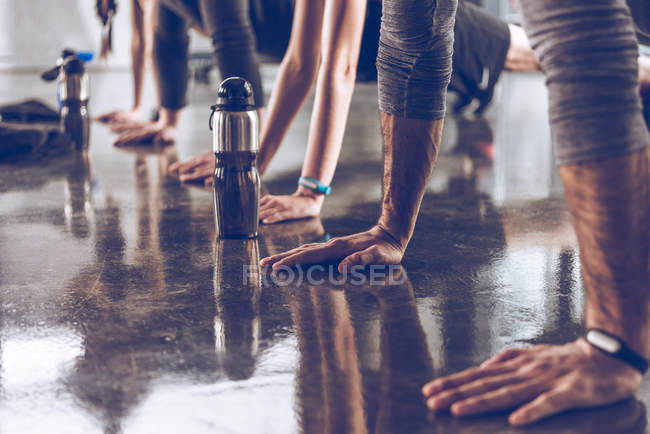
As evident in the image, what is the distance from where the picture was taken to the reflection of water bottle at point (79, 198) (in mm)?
1813

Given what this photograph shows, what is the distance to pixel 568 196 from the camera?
3.02 feet

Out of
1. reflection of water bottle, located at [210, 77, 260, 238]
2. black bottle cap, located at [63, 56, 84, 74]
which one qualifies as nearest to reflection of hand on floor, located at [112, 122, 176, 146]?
black bottle cap, located at [63, 56, 84, 74]

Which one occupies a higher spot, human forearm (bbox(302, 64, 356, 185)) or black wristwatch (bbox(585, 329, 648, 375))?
human forearm (bbox(302, 64, 356, 185))

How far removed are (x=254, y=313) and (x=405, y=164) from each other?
40 cm

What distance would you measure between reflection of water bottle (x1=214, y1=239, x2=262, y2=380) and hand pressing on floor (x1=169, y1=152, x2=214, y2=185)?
71 cm

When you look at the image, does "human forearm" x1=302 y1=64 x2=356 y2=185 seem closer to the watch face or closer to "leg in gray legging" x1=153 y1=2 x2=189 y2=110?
the watch face

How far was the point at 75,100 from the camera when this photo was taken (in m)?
3.00

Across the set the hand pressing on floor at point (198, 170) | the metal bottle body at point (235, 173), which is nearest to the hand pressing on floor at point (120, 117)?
the hand pressing on floor at point (198, 170)

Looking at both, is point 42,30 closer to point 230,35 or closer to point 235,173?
point 230,35

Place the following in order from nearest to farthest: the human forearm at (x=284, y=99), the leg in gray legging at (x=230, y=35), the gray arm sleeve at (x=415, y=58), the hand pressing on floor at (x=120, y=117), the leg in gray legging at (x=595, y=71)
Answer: the leg in gray legging at (x=595, y=71) < the gray arm sleeve at (x=415, y=58) < the human forearm at (x=284, y=99) < the leg in gray legging at (x=230, y=35) < the hand pressing on floor at (x=120, y=117)

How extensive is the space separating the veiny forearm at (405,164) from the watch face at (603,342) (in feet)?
1.85

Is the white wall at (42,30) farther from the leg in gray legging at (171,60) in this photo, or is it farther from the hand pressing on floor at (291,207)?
the hand pressing on floor at (291,207)

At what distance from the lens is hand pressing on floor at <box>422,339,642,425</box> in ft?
2.82

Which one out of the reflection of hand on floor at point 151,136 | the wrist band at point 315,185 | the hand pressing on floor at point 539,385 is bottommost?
the hand pressing on floor at point 539,385
